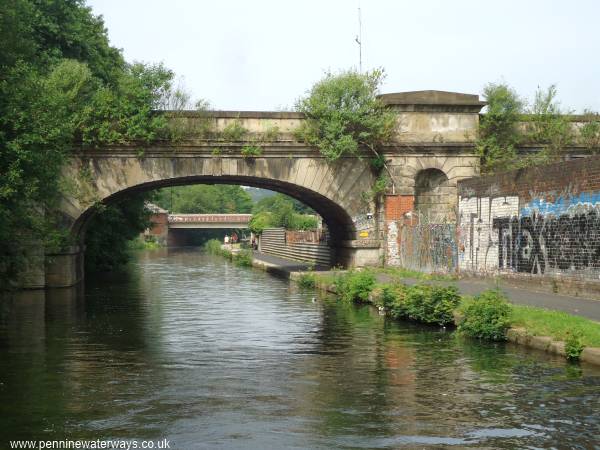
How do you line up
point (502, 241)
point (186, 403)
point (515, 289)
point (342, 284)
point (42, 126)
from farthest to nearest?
point (342, 284), point (502, 241), point (515, 289), point (42, 126), point (186, 403)

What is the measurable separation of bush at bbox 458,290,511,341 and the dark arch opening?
40.8ft

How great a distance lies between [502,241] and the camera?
20266 millimetres

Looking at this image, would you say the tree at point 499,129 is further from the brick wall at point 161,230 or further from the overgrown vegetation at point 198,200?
the overgrown vegetation at point 198,200

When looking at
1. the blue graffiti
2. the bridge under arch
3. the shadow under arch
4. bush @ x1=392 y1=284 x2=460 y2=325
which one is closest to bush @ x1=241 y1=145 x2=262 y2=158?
the bridge under arch

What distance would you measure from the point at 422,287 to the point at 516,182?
4.83m

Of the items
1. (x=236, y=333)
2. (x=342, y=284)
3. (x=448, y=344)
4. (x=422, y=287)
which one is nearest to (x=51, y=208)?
(x=342, y=284)

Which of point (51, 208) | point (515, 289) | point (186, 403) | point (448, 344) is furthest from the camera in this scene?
point (51, 208)

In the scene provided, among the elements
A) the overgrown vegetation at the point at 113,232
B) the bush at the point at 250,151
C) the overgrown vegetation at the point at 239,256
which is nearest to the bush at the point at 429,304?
the bush at the point at 250,151

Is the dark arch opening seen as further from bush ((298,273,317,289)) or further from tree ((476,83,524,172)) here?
bush ((298,273,317,289))

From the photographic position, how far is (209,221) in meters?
99.9

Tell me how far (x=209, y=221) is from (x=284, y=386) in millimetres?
90555

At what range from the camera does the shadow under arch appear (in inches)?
1013

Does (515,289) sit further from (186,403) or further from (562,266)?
(186,403)

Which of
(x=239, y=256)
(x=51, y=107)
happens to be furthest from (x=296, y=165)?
(x=239, y=256)
